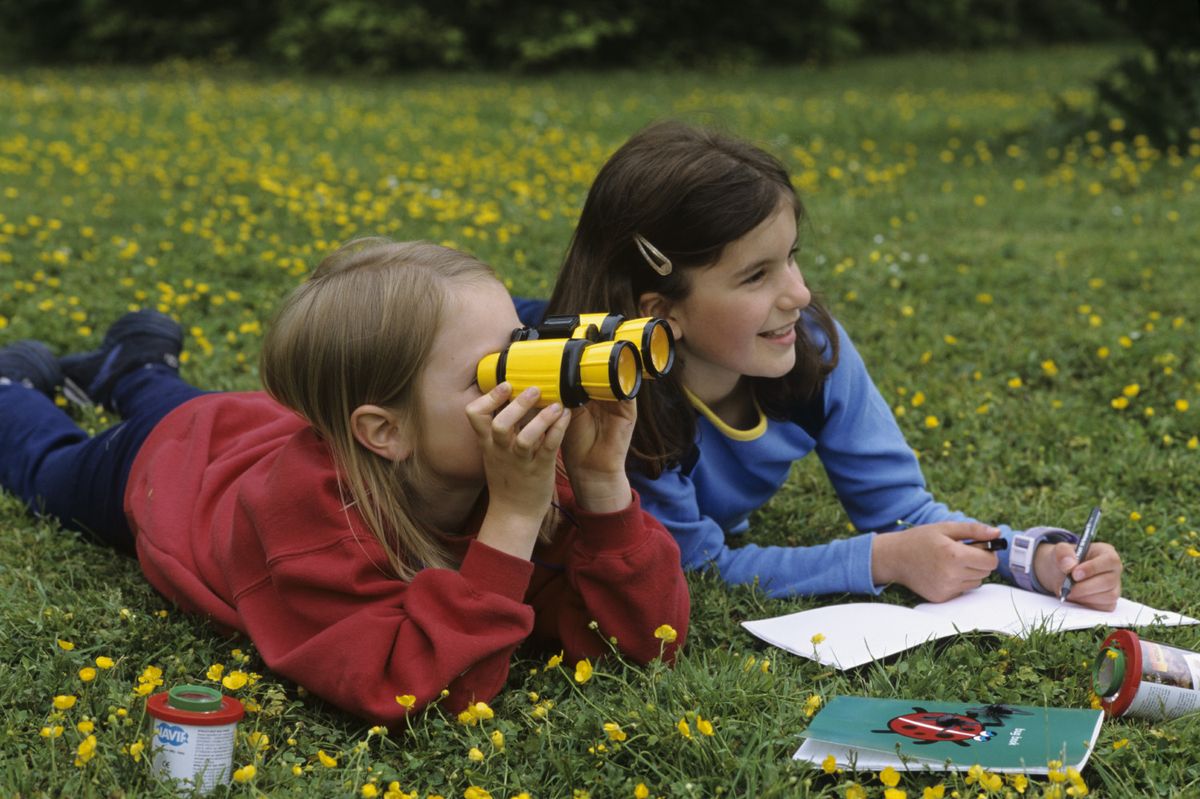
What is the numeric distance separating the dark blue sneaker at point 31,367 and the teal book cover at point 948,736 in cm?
282

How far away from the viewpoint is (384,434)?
2.41 metres

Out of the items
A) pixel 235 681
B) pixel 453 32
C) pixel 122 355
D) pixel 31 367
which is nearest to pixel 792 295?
pixel 235 681

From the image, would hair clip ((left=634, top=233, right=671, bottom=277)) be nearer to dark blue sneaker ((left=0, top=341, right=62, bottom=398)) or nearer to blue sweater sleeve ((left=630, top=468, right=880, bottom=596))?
blue sweater sleeve ((left=630, top=468, right=880, bottom=596))

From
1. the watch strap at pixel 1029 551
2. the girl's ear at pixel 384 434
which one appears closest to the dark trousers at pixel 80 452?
the girl's ear at pixel 384 434

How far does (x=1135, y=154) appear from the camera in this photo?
8289 millimetres

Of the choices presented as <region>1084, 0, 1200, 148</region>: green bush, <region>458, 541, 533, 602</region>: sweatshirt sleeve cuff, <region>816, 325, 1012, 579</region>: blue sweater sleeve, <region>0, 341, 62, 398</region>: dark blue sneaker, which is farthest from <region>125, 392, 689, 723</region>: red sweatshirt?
<region>1084, 0, 1200, 148</region>: green bush

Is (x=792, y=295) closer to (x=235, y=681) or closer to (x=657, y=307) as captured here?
(x=657, y=307)

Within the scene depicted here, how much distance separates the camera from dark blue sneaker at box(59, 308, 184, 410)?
12.9 feet

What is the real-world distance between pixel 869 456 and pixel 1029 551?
460 millimetres

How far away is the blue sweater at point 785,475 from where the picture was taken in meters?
3.00

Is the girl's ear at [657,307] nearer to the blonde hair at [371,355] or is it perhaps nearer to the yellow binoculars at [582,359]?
the blonde hair at [371,355]

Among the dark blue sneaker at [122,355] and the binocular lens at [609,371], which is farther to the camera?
the dark blue sneaker at [122,355]

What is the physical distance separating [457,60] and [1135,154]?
1142cm

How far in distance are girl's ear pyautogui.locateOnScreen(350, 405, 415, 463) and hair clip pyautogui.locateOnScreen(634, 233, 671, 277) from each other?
2.34 ft
